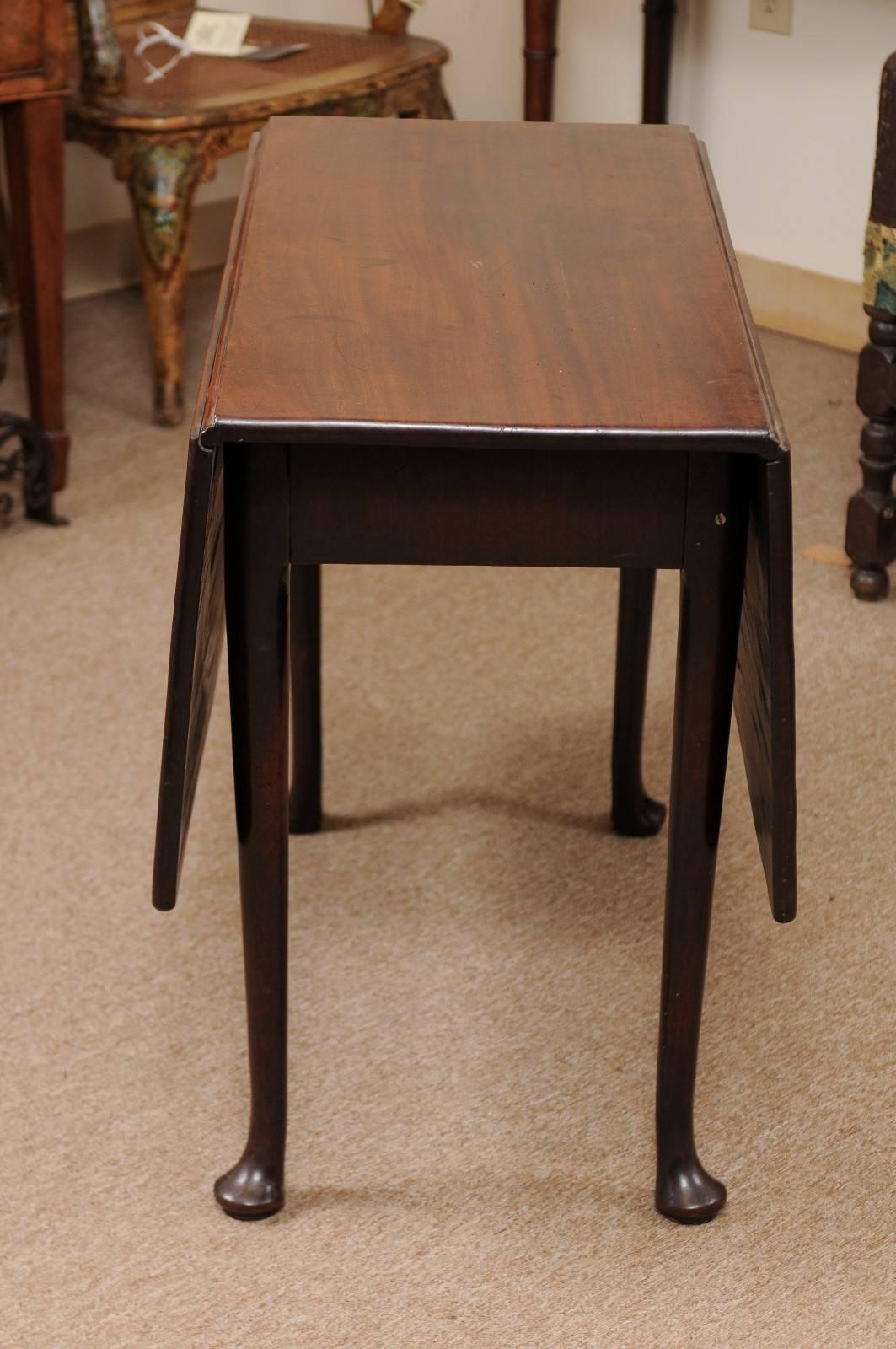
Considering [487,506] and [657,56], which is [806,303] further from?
[487,506]

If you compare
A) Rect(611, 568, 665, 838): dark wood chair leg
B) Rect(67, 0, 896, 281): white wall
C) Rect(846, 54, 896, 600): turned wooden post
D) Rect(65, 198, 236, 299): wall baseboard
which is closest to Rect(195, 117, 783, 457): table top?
Rect(611, 568, 665, 838): dark wood chair leg

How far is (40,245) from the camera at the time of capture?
229 centimetres

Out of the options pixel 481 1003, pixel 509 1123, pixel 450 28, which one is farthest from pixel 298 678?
pixel 450 28

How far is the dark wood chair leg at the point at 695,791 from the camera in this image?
1.00 meters

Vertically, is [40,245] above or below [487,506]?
below

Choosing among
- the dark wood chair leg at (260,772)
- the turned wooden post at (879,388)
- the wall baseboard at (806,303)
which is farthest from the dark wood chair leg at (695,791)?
the wall baseboard at (806,303)

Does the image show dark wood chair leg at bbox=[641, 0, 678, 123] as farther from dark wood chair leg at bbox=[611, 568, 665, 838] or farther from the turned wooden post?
dark wood chair leg at bbox=[611, 568, 665, 838]

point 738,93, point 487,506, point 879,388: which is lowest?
point 879,388

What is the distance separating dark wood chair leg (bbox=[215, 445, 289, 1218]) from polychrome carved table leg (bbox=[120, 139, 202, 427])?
5.38ft

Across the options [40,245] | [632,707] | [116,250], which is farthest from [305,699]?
[116,250]

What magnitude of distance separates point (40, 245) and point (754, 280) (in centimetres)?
147

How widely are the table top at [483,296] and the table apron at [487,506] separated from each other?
0.04 m

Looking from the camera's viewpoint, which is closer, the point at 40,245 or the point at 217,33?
the point at 40,245

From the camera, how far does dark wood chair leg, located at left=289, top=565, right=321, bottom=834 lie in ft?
4.92
